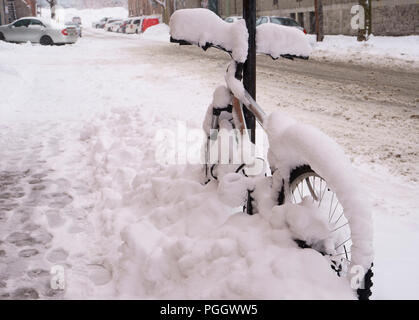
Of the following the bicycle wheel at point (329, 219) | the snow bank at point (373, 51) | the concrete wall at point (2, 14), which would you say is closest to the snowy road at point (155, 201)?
the bicycle wheel at point (329, 219)

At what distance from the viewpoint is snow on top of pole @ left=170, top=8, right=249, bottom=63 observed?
11.2ft

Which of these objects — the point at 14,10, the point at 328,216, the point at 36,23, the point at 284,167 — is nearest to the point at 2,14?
the point at 14,10

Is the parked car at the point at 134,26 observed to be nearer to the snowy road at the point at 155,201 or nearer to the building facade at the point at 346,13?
the building facade at the point at 346,13

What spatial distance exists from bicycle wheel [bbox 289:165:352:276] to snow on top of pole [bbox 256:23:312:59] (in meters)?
1.12

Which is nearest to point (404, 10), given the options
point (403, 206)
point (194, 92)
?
point (194, 92)

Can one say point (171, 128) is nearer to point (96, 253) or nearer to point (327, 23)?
point (96, 253)

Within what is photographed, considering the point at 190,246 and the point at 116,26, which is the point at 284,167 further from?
the point at 116,26

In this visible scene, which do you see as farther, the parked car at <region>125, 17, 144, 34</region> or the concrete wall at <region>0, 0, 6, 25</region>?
the parked car at <region>125, 17, 144, 34</region>

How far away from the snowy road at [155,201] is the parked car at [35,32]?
15.5 meters

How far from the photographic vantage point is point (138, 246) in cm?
323

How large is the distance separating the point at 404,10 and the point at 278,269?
23.0 m

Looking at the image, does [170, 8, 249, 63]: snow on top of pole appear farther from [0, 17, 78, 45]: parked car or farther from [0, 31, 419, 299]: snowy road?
[0, 17, 78, 45]: parked car

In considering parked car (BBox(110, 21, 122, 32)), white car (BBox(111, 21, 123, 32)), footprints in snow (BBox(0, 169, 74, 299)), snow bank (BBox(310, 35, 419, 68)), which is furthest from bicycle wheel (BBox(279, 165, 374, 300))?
parked car (BBox(110, 21, 122, 32))
